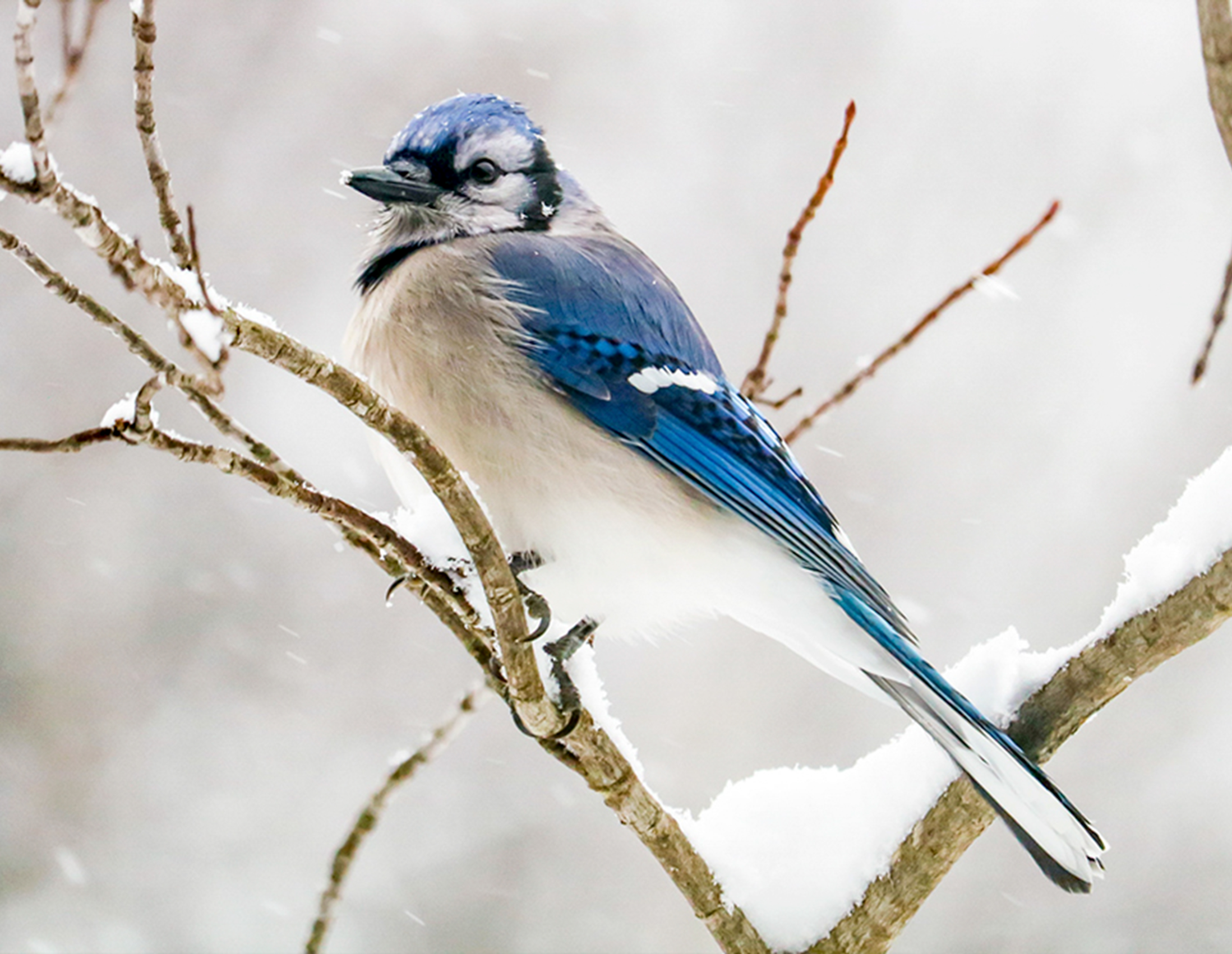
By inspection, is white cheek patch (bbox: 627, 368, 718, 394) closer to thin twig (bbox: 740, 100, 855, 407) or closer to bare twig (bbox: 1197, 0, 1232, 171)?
thin twig (bbox: 740, 100, 855, 407)

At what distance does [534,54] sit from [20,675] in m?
3.55

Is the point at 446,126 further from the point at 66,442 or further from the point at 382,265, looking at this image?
the point at 66,442

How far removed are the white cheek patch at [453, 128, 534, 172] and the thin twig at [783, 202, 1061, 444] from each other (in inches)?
32.2

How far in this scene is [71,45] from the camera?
1.22 m

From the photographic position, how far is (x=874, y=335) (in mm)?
5863

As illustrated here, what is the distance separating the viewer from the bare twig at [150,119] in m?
1.22

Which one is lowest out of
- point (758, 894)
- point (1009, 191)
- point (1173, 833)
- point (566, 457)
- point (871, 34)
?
point (1173, 833)

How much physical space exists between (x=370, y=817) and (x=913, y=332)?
1.18 meters

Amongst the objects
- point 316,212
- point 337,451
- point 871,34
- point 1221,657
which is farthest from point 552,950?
point 871,34

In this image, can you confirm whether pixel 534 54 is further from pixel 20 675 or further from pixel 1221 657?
pixel 1221 657

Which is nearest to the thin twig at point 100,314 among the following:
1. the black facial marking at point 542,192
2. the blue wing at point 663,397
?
the blue wing at point 663,397

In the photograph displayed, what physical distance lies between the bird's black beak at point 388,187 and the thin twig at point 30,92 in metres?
1.29

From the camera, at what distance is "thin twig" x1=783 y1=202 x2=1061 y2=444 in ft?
6.46

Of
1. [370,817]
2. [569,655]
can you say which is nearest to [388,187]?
[569,655]
